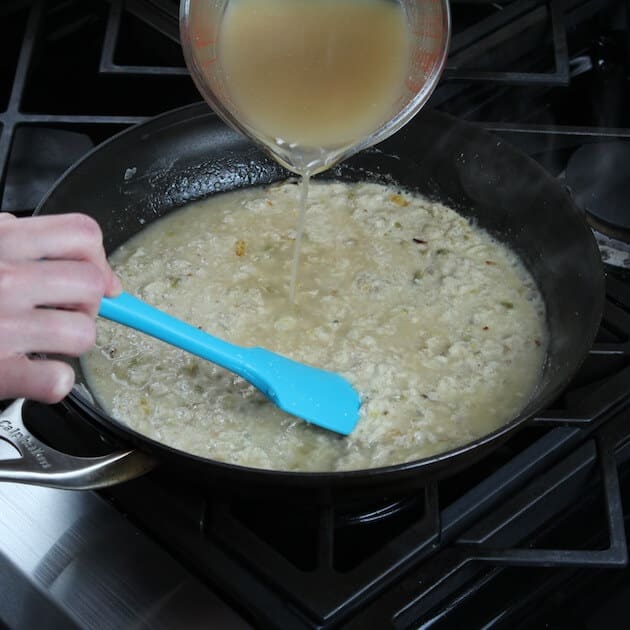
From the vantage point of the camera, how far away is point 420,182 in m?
1.96

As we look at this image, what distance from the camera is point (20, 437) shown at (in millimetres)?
1246

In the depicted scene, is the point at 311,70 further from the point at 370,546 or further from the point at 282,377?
the point at 370,546

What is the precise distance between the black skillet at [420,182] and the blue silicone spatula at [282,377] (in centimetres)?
34

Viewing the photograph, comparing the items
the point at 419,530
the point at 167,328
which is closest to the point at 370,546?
the point at 419,530

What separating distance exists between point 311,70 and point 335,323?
467 millimetres

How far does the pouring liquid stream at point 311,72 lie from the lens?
1.50 m

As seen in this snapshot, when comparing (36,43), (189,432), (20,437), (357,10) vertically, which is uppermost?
(357,10)

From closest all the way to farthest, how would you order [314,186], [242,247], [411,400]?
[411,400]
[242,247]
[314,186]

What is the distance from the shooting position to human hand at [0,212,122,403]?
939mm

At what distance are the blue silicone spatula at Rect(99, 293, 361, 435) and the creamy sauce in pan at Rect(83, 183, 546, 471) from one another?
0.17ft

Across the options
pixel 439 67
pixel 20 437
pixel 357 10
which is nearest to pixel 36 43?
pixel 357 10

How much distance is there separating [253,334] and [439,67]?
0.59 m

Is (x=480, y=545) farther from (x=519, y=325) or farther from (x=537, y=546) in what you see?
(x=519, y=325)

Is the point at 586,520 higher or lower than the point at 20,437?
lower
